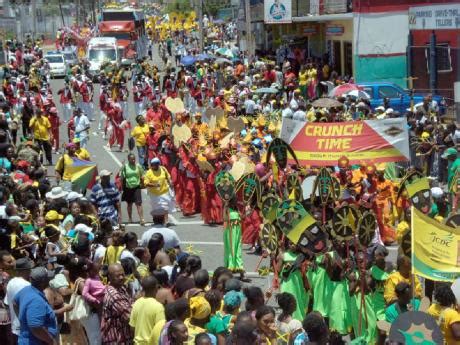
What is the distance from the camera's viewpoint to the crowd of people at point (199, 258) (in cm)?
918

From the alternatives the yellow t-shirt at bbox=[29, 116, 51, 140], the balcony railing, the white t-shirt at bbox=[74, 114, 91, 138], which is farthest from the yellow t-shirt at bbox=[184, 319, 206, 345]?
the balcony railing

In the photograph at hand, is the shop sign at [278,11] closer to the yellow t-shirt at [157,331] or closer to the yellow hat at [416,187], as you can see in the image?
the yellow hat at [416,187]

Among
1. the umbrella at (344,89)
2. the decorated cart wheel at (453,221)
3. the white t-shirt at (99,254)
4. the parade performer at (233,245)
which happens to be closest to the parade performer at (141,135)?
the umbrella at (344,89)

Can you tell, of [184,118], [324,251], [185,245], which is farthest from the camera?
[184,118]

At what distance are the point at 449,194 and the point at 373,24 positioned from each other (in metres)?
19.0

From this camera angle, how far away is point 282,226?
11242mm

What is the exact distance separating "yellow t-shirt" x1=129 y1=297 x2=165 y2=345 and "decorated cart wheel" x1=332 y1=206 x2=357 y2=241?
2.59m

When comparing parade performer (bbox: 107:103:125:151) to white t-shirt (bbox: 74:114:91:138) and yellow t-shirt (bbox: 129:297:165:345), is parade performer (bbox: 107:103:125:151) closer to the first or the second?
white t-shirt (bbox: 74:114:91:138)

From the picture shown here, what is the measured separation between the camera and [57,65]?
49531 millimetres

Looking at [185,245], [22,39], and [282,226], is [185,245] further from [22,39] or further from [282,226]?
[22,39]

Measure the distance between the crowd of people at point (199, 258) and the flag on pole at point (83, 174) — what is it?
5 cm

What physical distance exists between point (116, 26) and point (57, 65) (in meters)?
7.03

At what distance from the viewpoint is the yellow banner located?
976cm

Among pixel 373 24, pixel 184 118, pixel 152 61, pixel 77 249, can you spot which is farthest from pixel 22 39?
pixel 77 249
